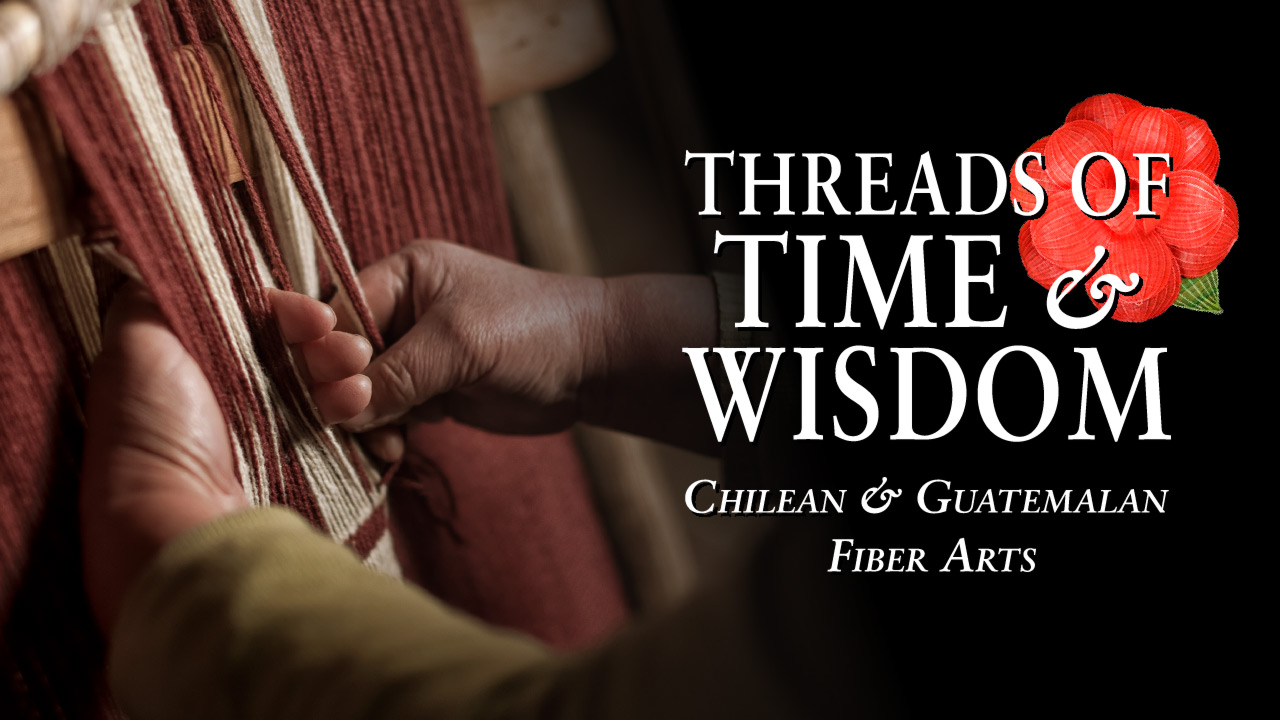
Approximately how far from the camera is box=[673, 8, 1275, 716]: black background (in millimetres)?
409

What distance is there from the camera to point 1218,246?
551mm

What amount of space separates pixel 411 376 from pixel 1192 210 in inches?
19.3

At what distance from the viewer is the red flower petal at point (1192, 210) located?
55 cm

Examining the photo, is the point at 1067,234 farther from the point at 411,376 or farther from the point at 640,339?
the point at 411,376

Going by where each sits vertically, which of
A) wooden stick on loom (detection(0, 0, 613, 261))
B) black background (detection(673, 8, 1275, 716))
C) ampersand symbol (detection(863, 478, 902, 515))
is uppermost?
wooden stick on loom (detection(0, 0, 613, 261))

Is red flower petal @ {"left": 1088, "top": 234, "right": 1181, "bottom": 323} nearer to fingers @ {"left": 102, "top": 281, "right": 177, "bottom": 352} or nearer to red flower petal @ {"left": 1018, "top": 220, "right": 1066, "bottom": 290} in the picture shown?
red flower petal @ {"left": 1018, "top": 220, "right": 1066, "bottom": 290}

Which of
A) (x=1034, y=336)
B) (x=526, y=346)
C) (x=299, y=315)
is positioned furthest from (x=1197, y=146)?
(x=299, y=315)

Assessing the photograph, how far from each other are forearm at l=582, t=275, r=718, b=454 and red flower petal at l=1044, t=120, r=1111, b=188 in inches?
9.2

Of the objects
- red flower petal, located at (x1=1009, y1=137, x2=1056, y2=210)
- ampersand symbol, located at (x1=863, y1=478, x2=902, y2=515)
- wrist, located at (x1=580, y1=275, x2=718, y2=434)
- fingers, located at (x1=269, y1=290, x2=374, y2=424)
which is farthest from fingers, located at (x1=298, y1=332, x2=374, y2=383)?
red flower petal, located at (x1=1009, y1=137, x2=1056, y2=210)

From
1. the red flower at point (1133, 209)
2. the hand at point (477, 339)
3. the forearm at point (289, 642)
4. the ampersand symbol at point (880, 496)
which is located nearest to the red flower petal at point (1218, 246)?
the red flower at point (1133, 209)

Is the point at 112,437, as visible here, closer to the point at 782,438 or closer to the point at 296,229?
the point at 296,229

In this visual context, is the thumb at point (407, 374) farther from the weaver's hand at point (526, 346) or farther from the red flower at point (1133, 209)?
the red flower at point (1133, 209)

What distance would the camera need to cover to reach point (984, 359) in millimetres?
560

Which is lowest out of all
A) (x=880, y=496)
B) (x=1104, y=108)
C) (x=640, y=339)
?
(x=880, y=496)
